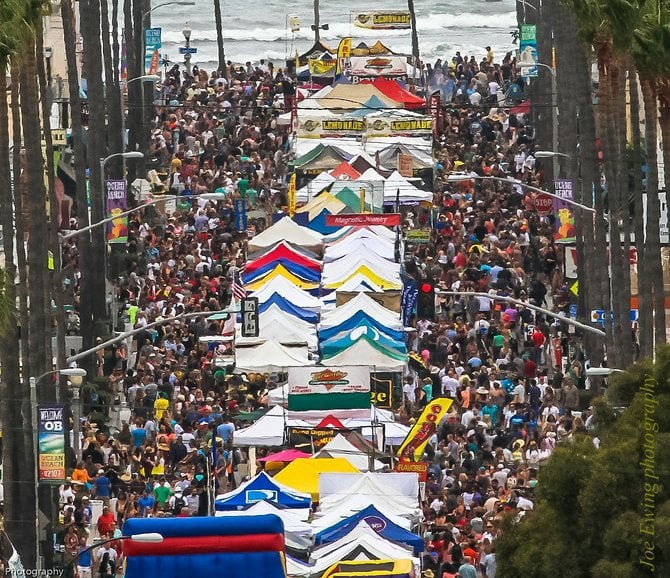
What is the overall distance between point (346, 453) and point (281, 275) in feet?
39.9

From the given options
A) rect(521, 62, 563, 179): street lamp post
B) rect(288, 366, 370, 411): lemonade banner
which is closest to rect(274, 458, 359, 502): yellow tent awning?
rect(288, 366, 370, 411): lemonade banner

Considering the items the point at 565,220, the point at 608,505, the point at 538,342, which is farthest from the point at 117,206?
the point at 608,505

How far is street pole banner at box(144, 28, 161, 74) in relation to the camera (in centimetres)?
7725

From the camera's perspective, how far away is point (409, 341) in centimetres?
5272

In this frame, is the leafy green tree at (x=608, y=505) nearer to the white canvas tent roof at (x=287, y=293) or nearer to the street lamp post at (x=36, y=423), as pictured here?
the street lamp post at (x=36, y=423)

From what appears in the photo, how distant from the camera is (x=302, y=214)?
196 feet

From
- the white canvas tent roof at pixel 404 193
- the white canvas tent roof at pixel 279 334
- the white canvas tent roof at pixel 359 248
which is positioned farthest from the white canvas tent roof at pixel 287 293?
the white canvas tent roof at pixel 404 193

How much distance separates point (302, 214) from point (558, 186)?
22.0 ft

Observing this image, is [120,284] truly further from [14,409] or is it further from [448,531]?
[448,531]

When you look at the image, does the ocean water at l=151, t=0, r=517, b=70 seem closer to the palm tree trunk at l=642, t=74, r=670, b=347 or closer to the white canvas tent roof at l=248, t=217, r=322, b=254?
the white canvas tent roof at l=248, t=217, r=322, b=254

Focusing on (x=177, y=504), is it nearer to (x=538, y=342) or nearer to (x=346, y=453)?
(x=346, y=453)

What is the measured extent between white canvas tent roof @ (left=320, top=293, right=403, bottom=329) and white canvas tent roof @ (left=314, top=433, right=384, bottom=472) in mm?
7993

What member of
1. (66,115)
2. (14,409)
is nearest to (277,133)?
(66,115)

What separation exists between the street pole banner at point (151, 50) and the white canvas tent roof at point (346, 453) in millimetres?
37132
